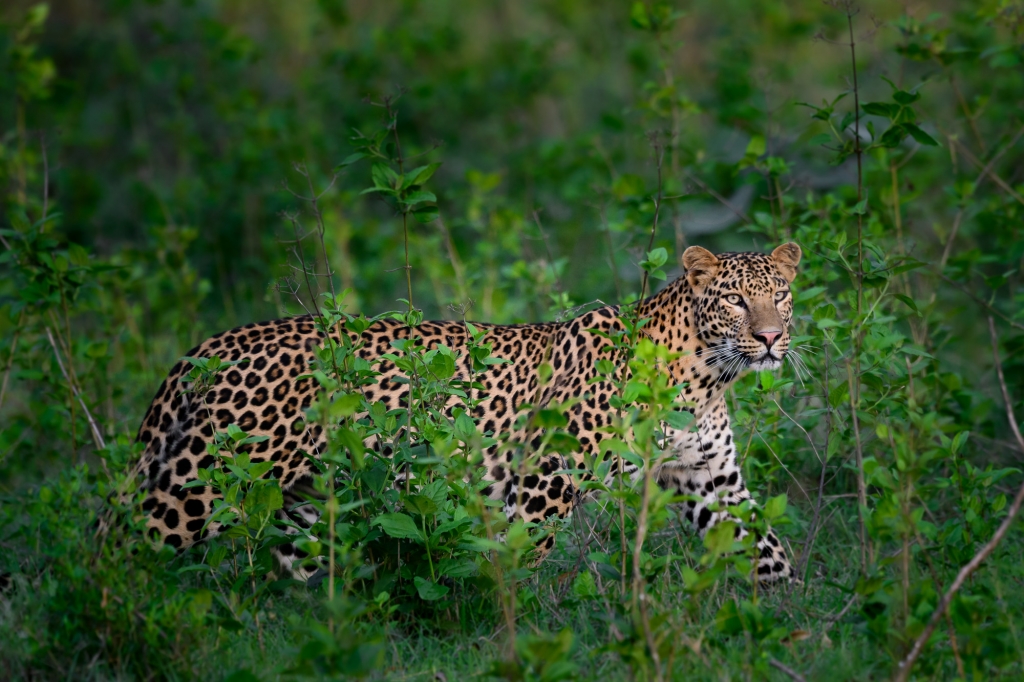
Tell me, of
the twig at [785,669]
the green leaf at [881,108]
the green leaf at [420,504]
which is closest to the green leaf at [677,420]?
the twig at [785,669]

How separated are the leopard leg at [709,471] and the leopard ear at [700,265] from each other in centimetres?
75

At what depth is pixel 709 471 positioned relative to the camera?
6117 mm

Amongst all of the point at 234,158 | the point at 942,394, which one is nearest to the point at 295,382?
the point at 942,394

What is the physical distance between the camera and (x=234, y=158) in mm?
12281

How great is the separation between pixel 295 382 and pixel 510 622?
249cm

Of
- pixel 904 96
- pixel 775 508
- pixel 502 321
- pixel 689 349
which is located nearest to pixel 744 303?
pixel 689 349

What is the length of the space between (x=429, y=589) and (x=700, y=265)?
2.51 meters

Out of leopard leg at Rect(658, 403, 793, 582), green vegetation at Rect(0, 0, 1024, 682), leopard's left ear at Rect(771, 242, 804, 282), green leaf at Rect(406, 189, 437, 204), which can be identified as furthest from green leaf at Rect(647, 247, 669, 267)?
leopard's left ear at Rect(771, 242, 804, 282)

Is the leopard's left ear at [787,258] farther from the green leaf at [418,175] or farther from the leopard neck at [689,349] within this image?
the green leaf at [418,175]

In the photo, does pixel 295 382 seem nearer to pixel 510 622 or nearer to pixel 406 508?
pixel 406 508

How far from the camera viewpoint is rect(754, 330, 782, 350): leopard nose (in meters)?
5.92

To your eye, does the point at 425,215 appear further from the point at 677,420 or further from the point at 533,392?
the point at 677,420

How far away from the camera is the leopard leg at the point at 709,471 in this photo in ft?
19.7

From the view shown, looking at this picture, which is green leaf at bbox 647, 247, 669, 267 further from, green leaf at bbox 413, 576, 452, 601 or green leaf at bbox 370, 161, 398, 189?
green leaf at bbox 413, 576, 452, 601
